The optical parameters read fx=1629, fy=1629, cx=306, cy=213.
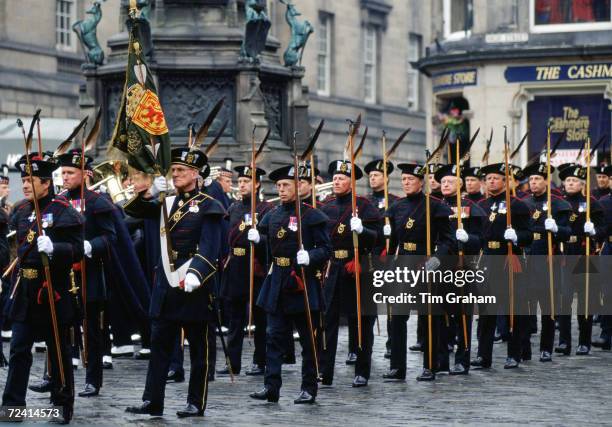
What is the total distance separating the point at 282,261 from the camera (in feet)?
48.9

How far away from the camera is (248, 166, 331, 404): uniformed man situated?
47.6 feet

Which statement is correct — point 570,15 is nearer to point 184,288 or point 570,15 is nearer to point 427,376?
point 427,376

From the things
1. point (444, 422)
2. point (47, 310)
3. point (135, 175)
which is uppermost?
point (135, 175)

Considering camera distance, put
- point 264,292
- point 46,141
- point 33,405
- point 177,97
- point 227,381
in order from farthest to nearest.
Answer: point 46,141 → point 177,97 → point 227,381 → point 264,292 → point 33,405

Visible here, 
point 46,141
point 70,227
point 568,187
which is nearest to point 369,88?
point 46,141

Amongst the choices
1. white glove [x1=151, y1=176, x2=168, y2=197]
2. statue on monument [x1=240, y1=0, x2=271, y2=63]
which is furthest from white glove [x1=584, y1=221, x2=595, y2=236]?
white glove [x1=151, y1=176, x2=168, y2=197]

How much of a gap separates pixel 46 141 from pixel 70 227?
21.0m

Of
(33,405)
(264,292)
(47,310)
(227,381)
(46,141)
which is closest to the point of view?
(47,310)

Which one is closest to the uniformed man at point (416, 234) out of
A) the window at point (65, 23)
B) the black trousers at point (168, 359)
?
the black trousers at point (168, 359)

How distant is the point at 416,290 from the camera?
16609mm

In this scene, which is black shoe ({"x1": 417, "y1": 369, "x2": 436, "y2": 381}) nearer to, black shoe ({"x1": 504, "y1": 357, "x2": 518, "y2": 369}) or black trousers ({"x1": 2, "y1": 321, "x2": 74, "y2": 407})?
black shoe ({"x1": 504, "y1": 357, "x2": 518, "y2": 369})

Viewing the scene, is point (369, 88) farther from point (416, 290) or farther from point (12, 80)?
point (416, 290)

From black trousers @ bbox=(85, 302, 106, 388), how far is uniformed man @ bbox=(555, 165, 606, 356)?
256 inches

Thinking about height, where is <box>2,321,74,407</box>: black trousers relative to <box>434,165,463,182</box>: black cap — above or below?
below
